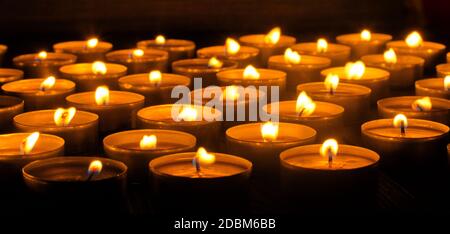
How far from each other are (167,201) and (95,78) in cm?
87

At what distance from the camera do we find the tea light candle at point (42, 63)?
96.6 inches

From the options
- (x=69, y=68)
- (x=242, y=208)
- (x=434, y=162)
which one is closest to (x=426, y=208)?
(x=434, y=162)

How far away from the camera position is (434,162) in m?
1.68

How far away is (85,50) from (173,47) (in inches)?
11.2

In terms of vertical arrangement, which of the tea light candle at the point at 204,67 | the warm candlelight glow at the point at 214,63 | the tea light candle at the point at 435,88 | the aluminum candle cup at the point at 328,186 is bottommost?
the aluminum candle cup at the point at 328,186

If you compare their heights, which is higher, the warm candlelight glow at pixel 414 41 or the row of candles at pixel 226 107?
the warm candlelight glow at pixel 414 41

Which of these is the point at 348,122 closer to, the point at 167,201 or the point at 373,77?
the point at 373,77

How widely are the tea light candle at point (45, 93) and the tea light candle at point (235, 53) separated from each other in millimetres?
499

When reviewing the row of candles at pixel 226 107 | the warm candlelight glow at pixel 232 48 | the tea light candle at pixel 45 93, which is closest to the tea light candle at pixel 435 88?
the row of candles at pixel 226 107

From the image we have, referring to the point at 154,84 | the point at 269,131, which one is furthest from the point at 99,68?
the point at 269,131

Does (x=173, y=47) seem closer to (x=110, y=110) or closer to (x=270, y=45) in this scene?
(x=270, y=45)

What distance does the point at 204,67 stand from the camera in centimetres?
249

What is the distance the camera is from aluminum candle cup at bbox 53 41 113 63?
8.64 ft

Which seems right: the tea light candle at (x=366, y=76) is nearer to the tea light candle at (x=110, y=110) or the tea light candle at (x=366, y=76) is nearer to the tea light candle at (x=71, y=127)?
the tea light candle at (x=110, y=110)
